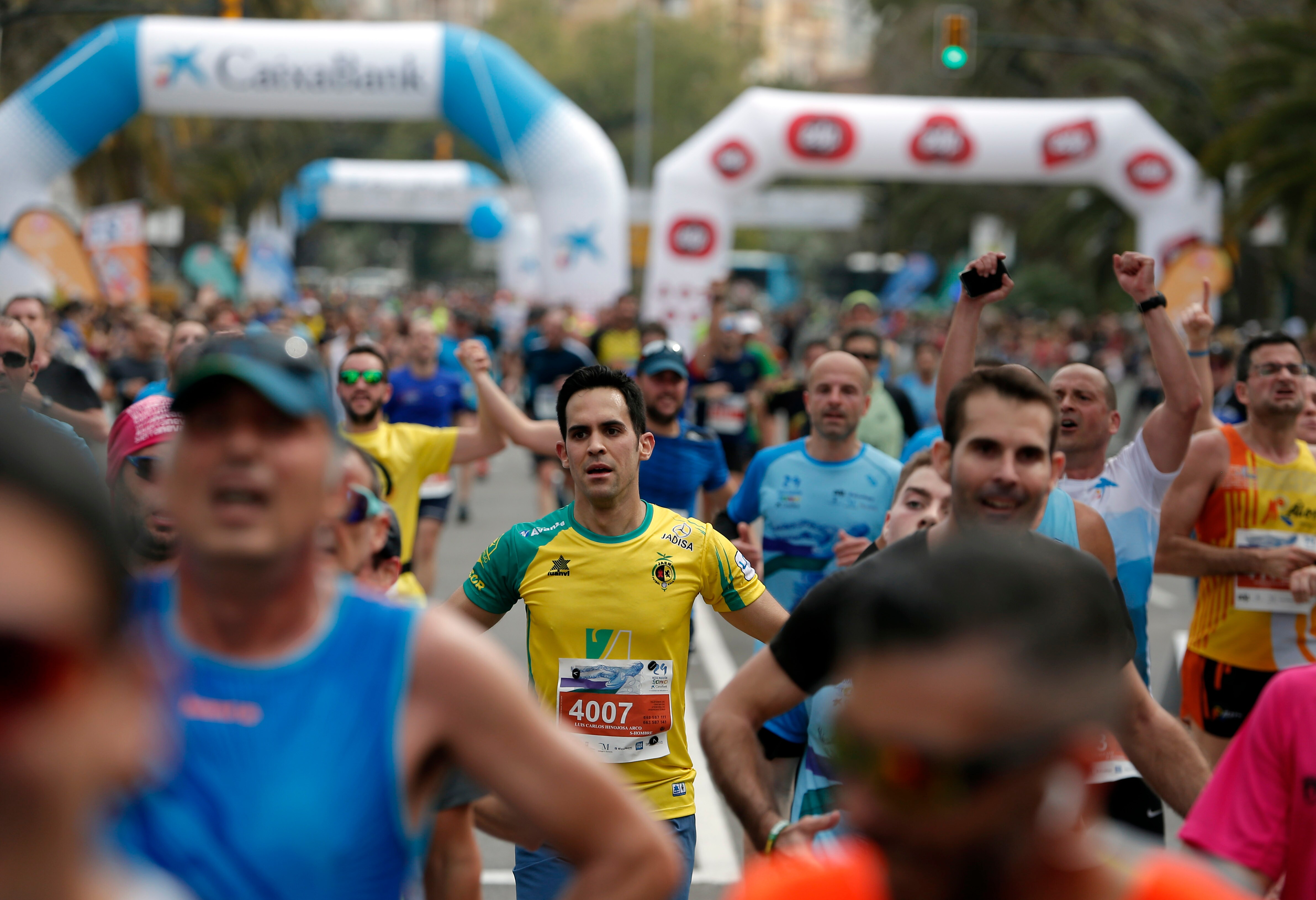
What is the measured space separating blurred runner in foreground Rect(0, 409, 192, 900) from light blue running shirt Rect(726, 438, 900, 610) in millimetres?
4506

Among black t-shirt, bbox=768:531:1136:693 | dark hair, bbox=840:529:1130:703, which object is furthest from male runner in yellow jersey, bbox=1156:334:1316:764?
dark hair, bbox=840:529:1130:703

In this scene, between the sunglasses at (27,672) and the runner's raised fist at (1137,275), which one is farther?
the runner's raised fist at (1137,275)

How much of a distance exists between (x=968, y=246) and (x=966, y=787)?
4366 cm

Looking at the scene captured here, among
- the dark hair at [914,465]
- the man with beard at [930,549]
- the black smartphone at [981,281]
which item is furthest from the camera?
the dark hair at [914,465]

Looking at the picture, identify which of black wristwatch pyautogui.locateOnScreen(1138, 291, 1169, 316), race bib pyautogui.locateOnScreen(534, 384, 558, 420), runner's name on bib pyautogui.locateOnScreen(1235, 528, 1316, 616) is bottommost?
race bib pyautogui.locateOnScreen(534, 384, 558, 420)

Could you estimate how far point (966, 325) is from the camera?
4324mm

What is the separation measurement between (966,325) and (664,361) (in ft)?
9.78

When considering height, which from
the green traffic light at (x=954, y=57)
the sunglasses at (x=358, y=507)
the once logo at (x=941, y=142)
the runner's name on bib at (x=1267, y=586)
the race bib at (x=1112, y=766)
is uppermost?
the green traffic light at (x=954, y=57)

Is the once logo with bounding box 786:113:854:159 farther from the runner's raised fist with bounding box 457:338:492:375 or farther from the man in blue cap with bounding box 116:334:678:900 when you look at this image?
the man in blue cap with bounding box 116:334:678:900

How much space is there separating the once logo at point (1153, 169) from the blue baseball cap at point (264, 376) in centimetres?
2030

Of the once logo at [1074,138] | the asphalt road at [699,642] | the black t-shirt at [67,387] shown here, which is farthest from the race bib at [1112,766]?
the once logo at [1074,138]

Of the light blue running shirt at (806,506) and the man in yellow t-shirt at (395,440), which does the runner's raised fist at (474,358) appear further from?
the light blue running shirt at (806,506)

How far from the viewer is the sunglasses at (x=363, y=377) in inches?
267

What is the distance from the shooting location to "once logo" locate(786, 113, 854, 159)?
20.7 m
